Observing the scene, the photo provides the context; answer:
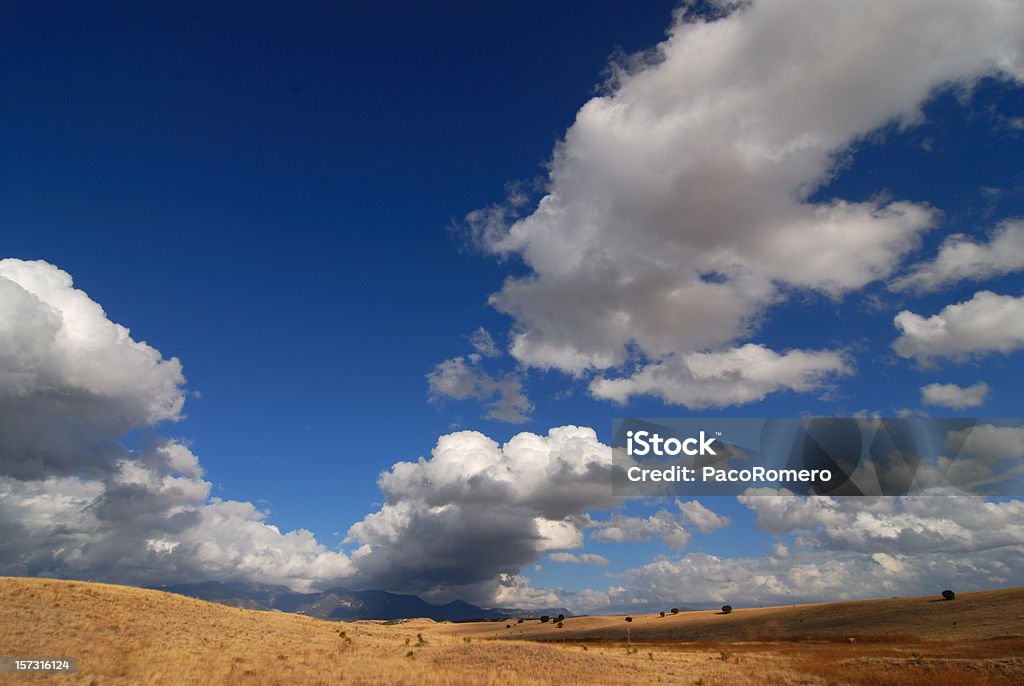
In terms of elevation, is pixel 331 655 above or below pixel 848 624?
above

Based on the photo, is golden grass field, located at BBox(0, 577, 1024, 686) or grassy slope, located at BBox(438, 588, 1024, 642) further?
grassy slope, located at BBox(438, 588, 1024, 642)

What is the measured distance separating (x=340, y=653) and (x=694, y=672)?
24.9m

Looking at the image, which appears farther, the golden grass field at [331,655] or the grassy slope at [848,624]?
the grassy slope at [848,624]

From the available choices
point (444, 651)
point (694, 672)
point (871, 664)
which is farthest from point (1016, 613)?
point (444, 651)

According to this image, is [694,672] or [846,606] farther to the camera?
[846,606]

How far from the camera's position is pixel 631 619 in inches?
4678

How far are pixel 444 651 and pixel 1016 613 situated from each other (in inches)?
2459

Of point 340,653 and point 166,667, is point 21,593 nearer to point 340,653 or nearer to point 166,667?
point 166,667

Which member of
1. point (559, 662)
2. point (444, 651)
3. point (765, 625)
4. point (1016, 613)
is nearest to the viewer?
point (559, 662)

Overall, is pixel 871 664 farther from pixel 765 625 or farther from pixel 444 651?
pixel 765 625

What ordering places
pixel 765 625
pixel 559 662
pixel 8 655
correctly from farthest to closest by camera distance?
pixel 765 625 → pixel 559 662 → pixel 8 655

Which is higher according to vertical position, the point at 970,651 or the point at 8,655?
the point at 8,655

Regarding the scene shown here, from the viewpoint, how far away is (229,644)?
135ft

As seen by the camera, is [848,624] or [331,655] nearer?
[331,655]
